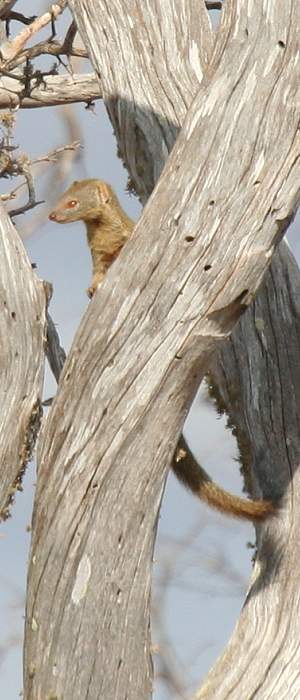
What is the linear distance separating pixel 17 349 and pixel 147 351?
0.74 meters

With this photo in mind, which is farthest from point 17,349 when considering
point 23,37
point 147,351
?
point 23,37

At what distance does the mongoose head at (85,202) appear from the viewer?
5215mm

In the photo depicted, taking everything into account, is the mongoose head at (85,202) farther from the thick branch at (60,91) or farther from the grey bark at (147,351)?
the grey bark at (147,351)

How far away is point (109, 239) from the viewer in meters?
5.10

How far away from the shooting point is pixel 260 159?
12.7ft

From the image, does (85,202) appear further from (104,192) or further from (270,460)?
(270,460)

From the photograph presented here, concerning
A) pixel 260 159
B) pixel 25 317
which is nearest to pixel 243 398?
pixel 25 317

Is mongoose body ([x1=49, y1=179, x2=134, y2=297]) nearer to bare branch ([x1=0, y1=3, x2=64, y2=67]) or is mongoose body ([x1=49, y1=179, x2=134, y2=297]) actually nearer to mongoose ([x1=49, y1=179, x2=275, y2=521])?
mongoose ([x1=49, y1=179, x2=275, y2=521])

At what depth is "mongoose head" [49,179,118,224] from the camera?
205 inches

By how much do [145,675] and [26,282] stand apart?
1.30 meters

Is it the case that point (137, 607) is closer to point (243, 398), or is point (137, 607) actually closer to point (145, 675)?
point (145, 675)

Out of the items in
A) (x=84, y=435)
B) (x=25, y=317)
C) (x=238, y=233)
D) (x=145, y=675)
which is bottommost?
(x=145, y=675)

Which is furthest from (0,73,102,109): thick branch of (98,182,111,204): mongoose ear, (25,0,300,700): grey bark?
(25,0,300,700): grey bark

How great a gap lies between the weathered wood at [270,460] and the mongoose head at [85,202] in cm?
75
